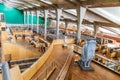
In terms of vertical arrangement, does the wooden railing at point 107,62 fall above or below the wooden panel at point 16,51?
above

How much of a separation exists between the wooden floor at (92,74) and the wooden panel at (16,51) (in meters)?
8.92

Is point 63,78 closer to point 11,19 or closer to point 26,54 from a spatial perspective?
point 26,54

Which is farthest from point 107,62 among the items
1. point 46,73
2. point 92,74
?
point 46,73

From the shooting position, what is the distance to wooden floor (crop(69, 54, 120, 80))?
23.4 ft

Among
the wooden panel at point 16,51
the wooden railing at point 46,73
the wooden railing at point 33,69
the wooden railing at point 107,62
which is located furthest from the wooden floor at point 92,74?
the wooden panel at point 16,51

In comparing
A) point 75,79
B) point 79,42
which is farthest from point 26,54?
point 75,79

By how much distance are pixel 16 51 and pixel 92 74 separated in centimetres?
1083

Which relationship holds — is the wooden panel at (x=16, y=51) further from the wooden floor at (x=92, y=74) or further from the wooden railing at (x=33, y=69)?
the wooden floor at (x=92, y=74)

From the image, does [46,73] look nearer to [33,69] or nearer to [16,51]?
[33,69]

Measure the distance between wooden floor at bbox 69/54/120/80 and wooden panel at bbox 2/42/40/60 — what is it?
892cm

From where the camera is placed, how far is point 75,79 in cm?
698

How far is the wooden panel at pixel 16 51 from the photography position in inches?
639

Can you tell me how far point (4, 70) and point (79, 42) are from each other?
13.4m

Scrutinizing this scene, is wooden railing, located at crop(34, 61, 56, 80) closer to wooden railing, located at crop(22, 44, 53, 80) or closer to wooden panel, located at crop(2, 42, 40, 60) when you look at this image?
wooden railing, located at crop(22, 44, 53, 80)
